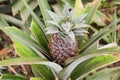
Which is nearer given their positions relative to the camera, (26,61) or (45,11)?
(26,61)

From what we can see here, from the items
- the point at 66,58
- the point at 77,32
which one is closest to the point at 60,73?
the point at 66,58

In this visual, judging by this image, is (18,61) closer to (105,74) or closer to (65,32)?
(65,32)

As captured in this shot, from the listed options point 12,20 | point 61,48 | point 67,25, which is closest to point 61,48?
point 61,48

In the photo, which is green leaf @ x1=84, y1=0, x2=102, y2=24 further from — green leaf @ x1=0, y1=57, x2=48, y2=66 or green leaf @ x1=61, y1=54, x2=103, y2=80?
green leaf @ x1=0, y1=57, x2=48, y2=66

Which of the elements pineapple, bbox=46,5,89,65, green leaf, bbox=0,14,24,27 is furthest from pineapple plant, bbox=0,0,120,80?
green leaf, bbox=0,14,24,27

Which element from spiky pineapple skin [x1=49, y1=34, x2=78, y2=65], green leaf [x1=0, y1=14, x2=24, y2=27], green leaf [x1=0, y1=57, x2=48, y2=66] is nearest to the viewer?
green leaf [x1=0, y1=57, x2=48, y2=66]

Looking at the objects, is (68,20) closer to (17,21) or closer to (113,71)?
(113,71)

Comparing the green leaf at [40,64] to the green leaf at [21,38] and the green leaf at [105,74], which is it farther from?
the green leaf at [105,74]
